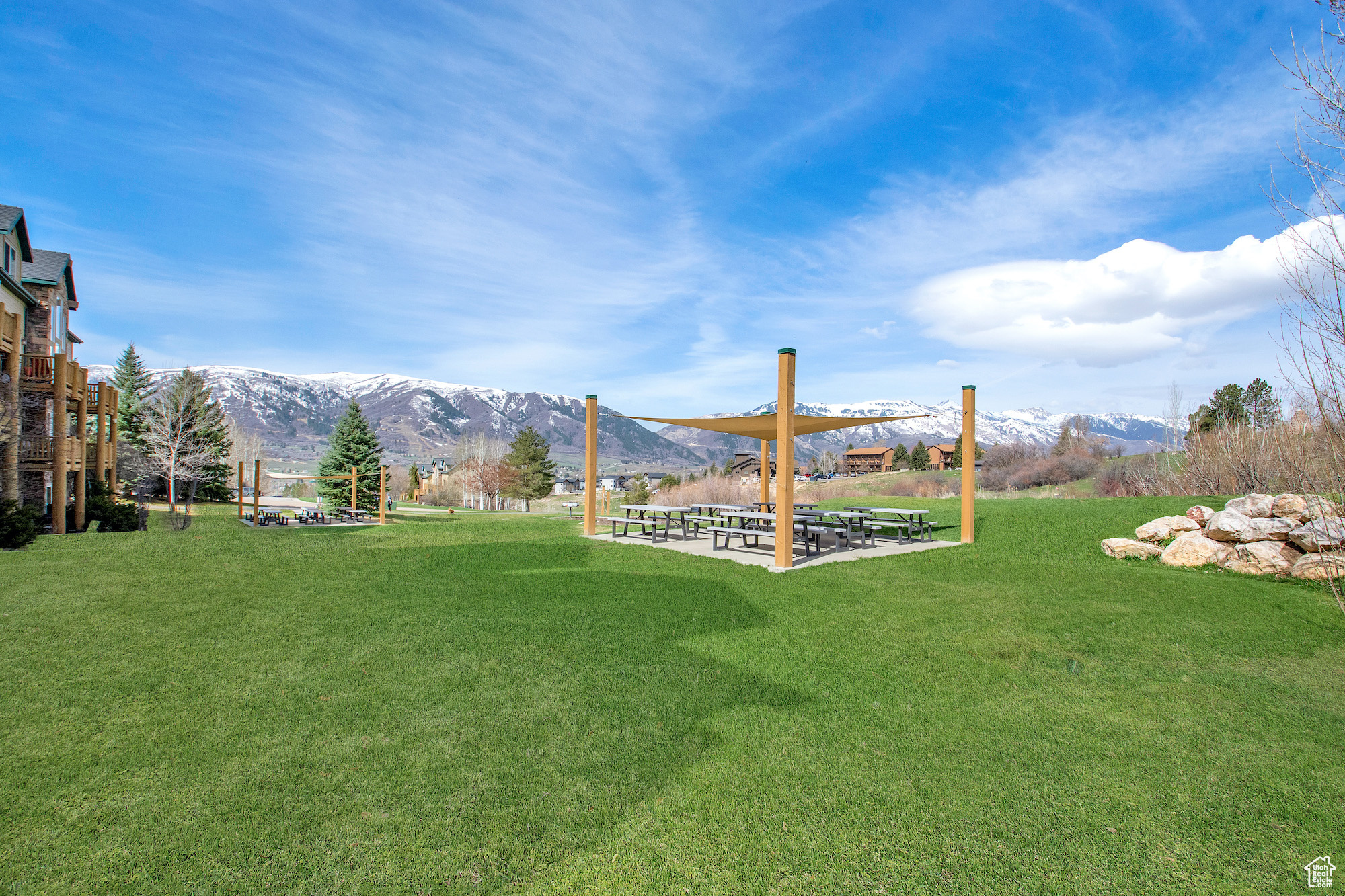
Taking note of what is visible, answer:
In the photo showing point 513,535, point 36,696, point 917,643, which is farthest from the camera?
point 513,535

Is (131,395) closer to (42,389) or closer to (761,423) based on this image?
(42,389)

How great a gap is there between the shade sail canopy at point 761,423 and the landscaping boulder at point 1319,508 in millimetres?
4716

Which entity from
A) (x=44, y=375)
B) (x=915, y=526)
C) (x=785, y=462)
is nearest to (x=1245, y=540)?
(x=915, y=526)

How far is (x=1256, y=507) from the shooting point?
824cm

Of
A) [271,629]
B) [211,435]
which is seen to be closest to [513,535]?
[271,629]

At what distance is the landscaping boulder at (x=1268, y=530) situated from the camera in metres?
7.62

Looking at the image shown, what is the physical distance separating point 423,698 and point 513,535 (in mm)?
8655

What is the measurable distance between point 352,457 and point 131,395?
9.00m

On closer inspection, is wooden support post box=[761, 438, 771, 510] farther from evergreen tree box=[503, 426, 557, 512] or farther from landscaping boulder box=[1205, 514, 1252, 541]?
evergreen tree box=[503, 426, 557, 512]

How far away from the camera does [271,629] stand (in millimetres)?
5129

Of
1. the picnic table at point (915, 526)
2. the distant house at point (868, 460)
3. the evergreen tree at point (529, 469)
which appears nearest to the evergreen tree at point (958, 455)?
the distant house at point (868, 460)

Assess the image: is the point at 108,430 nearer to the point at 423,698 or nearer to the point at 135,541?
the point at 135,541

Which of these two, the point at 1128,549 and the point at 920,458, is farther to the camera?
the point at 920,458

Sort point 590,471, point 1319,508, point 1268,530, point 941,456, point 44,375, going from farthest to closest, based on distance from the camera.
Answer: point 941,456 < point 44,375 < point 590,471 < point 1268,530 < point 1319,508
